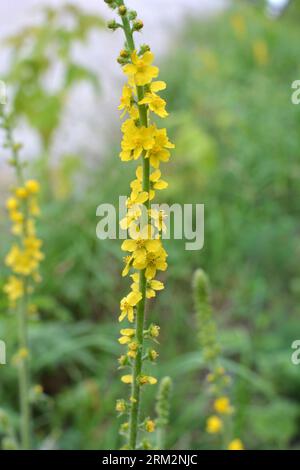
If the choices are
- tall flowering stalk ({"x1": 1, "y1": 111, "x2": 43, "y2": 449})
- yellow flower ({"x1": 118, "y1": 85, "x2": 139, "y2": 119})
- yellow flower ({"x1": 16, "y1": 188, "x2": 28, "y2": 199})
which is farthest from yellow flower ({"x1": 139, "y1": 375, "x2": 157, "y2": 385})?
yellow flower ({"x1": 16, "y1": 188, "x2": 28, "y2": 199})

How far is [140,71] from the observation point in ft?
5.20

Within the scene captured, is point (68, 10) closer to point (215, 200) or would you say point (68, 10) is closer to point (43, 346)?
point (215, 200)

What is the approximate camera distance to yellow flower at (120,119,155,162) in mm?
1562

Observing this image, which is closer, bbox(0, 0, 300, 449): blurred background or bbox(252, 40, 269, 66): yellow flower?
bbox(0, 0, 300, 449): blurred background

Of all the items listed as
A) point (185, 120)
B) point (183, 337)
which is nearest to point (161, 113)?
point (183, 337)

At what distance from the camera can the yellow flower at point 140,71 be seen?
1.57m

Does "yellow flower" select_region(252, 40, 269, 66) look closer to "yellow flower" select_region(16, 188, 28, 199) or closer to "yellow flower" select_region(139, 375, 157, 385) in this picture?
"yellow flower" select_region(16, 188, 28, 199)

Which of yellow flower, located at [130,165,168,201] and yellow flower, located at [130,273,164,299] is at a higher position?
yellow flower, located at [130,165,168,201]

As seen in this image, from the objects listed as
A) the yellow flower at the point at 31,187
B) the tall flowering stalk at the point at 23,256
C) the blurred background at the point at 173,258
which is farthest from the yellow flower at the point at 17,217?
the blurred background at the point at 173,258

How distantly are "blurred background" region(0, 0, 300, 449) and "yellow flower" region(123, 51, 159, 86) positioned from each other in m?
1.85

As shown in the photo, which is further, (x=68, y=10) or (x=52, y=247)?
(x=68, y=10)

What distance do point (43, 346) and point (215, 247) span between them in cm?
170

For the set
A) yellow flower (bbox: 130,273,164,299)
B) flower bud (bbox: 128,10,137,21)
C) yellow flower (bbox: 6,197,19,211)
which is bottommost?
yellow flower (bbox: 130,273,164,299)

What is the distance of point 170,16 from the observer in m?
13.8
